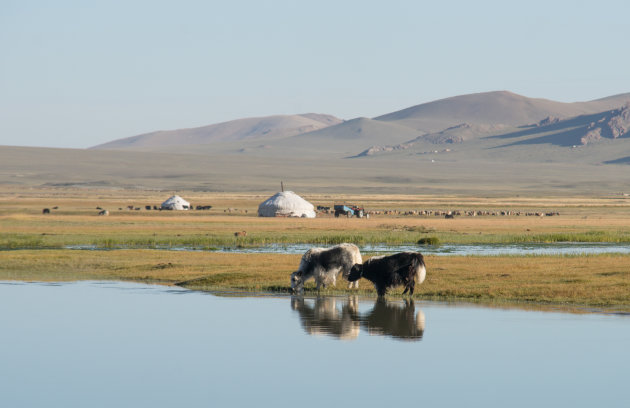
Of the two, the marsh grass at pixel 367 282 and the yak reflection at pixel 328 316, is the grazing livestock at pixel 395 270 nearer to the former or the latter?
the marsh grass at pixel 367 282

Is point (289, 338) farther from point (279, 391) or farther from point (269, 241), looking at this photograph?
point (269, 241)

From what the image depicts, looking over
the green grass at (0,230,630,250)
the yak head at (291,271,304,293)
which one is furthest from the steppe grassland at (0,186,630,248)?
the yak head at (291,271,304,293)

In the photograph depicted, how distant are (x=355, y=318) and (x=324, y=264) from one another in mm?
4670

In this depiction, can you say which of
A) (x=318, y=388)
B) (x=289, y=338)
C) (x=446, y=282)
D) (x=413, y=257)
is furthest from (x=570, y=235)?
(x=318, y=388)

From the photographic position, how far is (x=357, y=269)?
88.3 feet

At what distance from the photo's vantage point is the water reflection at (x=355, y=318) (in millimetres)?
21109

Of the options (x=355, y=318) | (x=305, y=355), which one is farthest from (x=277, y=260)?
(x=305, y=355)

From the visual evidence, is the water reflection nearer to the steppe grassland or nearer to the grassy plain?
the grassy plain

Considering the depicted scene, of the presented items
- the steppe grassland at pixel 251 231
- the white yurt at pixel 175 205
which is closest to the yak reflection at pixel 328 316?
the steppe grassland at pixel 251 231

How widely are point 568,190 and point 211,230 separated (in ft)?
457

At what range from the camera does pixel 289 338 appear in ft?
68.1

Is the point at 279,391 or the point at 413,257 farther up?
the point at 413,257

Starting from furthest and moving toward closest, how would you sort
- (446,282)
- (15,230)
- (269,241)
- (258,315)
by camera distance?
(15,230) < (269,241) < (446,282) < (258,315)

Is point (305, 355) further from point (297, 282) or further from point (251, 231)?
point (251, 231)
